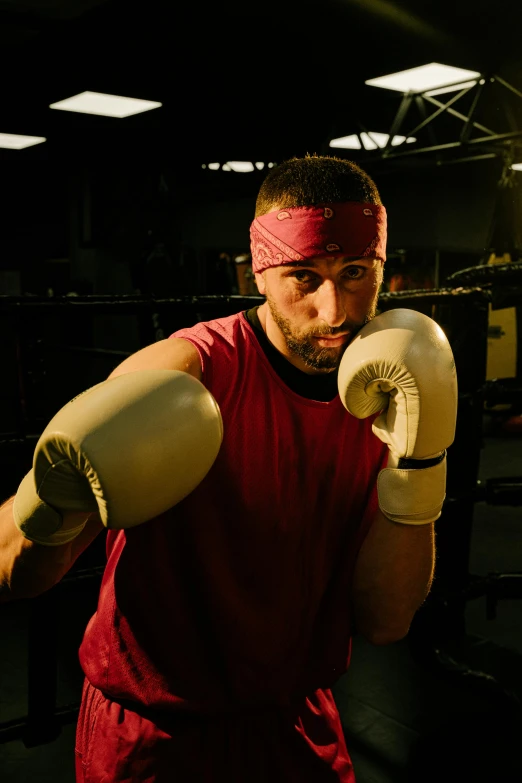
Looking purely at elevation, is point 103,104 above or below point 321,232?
above

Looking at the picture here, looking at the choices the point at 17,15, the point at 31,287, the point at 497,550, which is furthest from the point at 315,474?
the point at 31,287

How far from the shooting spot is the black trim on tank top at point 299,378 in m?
1.20

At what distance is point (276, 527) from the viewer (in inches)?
46.1

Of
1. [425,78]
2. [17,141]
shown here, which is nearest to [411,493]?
[425,78]

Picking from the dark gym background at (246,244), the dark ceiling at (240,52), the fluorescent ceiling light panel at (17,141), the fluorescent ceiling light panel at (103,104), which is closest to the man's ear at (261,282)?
the dark gym background at (246,244)

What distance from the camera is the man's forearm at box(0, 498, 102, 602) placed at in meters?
0.99

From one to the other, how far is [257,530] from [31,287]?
34.6 ft

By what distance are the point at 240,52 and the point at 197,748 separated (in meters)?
4.74

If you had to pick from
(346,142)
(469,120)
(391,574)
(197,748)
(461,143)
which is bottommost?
(197,748)

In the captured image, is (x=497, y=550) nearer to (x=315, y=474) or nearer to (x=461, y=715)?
(x=461, y=715)

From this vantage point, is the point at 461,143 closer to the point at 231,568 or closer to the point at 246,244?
the point at 246,244

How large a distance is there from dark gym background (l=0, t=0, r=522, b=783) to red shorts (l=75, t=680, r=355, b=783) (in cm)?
58

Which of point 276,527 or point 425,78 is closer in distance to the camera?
point 276,527

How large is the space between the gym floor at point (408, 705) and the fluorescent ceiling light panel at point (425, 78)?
4400 millimetres
